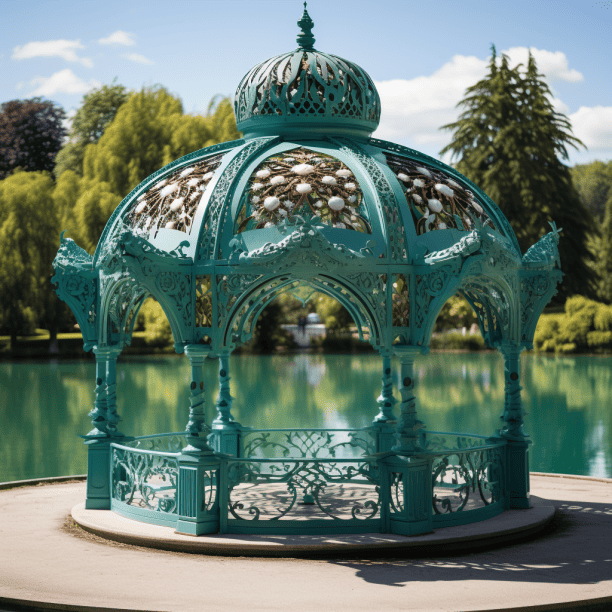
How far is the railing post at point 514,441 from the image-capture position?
933 centimetres

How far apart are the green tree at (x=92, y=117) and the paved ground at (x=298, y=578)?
4126 centimetres

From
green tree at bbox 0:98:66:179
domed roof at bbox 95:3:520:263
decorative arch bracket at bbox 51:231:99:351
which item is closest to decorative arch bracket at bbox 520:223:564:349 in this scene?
domed roof at bbox 95:3:520:263

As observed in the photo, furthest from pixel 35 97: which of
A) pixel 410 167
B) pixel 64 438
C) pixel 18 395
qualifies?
pixel 410 167

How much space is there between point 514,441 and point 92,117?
140 ft

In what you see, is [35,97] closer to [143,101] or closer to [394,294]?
[143,101]

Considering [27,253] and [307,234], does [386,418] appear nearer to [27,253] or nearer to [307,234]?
[307,234]

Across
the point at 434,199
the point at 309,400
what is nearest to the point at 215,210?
the point at 434,199

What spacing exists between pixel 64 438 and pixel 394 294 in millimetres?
11962

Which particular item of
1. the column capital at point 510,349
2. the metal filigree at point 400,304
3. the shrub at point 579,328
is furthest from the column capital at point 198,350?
the shrub at point 579,328

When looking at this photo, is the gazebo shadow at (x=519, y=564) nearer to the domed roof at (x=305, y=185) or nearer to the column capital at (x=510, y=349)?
the column capital at (x=510, y=349)

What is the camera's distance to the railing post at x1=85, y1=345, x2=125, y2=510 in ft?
30.6

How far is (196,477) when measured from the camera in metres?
7.95

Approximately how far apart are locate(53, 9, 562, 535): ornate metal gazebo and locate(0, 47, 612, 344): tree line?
25.6m

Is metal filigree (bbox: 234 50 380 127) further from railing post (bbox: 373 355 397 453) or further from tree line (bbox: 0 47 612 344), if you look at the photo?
tree line (bbox: 0 47 612 344)
